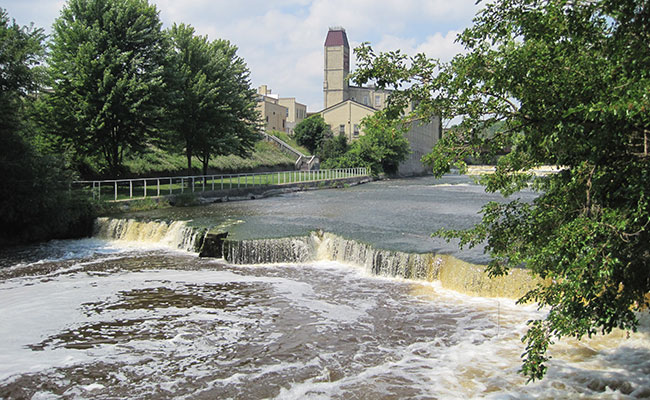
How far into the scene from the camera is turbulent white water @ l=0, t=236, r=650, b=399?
701 cm

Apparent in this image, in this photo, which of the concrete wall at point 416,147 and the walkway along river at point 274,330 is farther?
the concrete wall at point 416,147

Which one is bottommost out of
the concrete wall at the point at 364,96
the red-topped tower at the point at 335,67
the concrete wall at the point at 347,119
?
the concrete wall at the point at 347,119

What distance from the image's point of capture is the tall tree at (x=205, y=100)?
97.0ft

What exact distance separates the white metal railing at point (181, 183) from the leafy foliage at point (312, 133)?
62.7ft

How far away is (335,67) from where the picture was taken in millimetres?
90438

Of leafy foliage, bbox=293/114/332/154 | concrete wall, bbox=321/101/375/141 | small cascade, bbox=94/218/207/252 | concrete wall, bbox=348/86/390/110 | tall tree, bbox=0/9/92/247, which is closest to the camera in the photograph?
tall tree, bbox=0/9/92/247

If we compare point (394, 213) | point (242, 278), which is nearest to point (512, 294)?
point (242, 278)

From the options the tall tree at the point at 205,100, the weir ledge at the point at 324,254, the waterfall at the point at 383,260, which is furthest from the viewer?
the tall tree at the point at 205,100

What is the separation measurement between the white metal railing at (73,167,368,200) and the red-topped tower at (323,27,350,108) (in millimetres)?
45345

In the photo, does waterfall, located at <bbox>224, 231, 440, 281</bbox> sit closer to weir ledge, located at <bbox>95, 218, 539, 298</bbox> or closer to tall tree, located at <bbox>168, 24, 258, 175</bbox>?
weir ledge, located at <bbox>95, 218, 539, 298</bbox>

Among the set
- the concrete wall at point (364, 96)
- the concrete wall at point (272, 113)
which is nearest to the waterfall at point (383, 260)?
the concrete wall at point (272, 113)

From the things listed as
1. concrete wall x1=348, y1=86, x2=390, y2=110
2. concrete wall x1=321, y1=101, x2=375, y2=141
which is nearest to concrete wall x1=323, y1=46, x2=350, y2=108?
concrete wall x1=348, y1=86, x2=390, y2=110

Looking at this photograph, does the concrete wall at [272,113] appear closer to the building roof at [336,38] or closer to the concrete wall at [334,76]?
the concrete wall at [334,76]

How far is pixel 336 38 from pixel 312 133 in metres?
34.3
